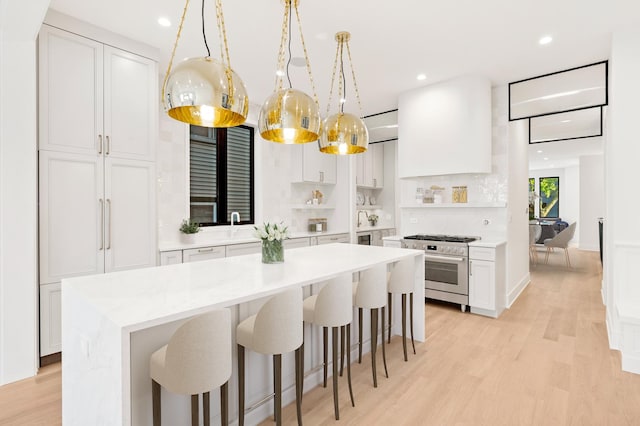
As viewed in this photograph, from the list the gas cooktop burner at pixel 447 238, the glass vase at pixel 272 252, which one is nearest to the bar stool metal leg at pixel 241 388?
the glass vase at pixel 272 252

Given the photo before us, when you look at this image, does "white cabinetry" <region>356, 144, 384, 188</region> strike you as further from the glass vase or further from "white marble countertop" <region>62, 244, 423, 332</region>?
the glass vase

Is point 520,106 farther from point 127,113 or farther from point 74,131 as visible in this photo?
point 74,131

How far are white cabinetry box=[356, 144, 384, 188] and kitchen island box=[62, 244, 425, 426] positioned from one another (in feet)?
13.6

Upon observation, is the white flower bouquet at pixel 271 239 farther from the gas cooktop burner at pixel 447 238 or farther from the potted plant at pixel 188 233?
the gas cooktop burner at pixel 447 238

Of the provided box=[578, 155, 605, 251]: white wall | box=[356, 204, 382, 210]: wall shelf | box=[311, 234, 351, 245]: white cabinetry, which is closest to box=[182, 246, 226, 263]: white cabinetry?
box=[311, 234, 351, 245]: white cabinetry

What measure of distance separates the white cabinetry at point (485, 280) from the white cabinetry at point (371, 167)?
289 centimetres

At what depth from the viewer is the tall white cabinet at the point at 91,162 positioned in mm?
2664

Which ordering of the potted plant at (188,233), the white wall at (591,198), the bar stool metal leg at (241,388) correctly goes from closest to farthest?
the bar stool metal leg at (241,388), the potted plant at (188,233), the white wall at (591,198)

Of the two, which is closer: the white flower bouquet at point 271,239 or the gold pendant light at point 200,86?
the gold pendant light at point 200,86

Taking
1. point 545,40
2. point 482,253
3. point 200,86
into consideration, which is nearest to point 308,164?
point 482,253

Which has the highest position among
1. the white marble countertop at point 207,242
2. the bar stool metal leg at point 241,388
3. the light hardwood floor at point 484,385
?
the white marble countertop at point 207,242

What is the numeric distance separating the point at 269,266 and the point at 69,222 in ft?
5.90

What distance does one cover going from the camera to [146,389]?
154 cm

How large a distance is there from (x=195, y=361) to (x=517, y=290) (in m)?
4.69
